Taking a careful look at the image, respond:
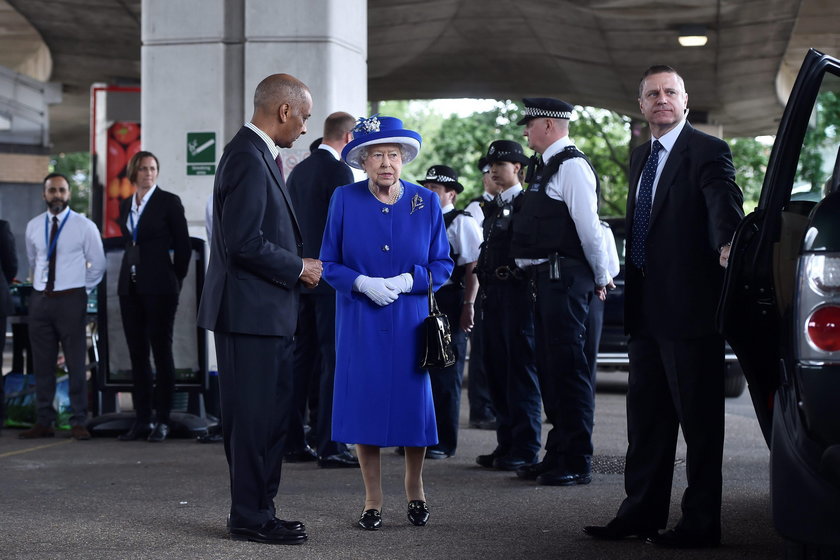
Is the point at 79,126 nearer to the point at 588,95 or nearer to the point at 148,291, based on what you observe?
the point at 588,95

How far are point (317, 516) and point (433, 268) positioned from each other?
4.41 ft

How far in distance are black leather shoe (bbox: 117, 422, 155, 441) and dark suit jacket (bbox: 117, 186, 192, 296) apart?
3.48 ft

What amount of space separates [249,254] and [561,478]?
270 centimetres

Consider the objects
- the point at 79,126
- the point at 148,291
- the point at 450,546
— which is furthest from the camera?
the point at 79,126

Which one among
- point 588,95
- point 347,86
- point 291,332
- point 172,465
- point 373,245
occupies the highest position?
point 588,95

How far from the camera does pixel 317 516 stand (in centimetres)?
638

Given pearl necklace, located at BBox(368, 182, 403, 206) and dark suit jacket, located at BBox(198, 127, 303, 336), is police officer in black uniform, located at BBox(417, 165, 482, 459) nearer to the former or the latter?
pearl necklace, located at BBox(368, 182, 403, 206)

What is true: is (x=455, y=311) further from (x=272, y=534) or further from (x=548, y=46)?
(x=548, y=46)

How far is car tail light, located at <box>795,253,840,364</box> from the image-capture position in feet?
12.4

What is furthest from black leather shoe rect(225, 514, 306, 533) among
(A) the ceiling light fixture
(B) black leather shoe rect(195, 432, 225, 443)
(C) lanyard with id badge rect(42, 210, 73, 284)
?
(A) the ceiling light fixture

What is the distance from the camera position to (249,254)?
5.59m

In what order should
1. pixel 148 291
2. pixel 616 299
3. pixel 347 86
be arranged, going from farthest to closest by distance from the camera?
pixel 616 299 < pixel 347 86 < pixel 148 291

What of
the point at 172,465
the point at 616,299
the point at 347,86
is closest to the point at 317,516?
the point at 172,465

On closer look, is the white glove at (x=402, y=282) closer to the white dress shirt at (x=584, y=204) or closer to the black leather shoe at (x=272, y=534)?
the black leather shoe at (x=272, y=534)
